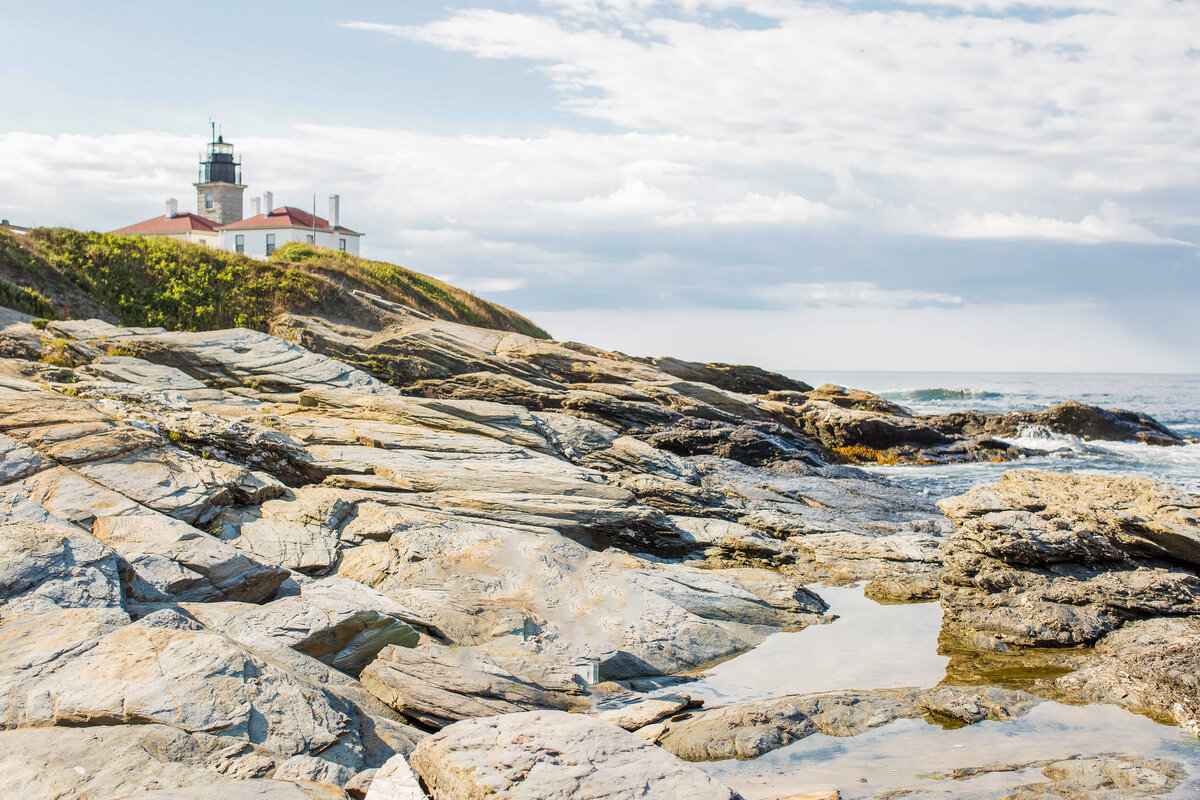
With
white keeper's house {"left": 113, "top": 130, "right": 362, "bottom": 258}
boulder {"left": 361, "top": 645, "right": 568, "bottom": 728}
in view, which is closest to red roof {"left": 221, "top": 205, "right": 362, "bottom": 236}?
white keeper's house {"left": 113, "top": 130, "right": 362, "bottom": 258}

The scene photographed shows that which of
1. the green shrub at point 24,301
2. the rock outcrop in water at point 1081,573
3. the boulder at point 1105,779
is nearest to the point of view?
the boulder at point 1105,779

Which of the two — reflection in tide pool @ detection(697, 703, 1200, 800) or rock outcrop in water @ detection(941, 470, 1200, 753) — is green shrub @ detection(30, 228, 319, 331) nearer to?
rock outcrop in water @ detection(941, 470, 1200, 753)

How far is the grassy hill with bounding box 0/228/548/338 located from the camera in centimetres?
2994

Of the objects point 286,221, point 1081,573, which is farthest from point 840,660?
point 286,221

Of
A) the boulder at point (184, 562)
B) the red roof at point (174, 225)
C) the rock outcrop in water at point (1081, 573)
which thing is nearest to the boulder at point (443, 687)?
the boulder at point (184, 562)

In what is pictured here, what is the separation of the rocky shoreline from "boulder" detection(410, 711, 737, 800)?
26 mm

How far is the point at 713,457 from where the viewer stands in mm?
24859

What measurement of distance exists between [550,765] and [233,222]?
82.8 meters

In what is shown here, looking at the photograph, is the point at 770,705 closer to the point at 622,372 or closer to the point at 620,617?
the point at 620,617

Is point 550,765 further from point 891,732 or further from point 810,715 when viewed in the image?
point 891,732

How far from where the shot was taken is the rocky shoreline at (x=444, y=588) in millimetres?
5664

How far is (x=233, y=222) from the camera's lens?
7725 cm

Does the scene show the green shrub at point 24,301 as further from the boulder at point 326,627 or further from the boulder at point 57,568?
the boulder at point 326,627

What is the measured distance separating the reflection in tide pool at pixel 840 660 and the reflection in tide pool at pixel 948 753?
1598 mm
